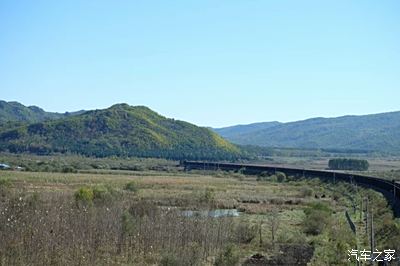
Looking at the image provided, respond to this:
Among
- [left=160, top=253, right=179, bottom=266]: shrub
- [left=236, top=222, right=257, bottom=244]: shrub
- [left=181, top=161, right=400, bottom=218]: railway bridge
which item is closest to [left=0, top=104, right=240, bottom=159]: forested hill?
[left=181, top=161, right=400, bottom=218]: railway bridge

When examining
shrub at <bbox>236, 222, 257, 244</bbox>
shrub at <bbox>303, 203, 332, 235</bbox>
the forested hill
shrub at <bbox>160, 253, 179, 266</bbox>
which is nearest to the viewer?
shrub at <bbox>160, 253, 179, 266</bbox>

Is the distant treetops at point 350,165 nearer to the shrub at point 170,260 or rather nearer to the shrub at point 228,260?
the shrub at point 228,260

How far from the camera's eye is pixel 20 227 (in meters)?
25.2

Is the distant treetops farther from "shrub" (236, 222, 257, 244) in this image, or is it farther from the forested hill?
"shrub" (236, 222, 257, 244)

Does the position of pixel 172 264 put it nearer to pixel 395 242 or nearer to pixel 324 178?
pixel 395 242

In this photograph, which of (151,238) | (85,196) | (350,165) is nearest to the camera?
(151,238)

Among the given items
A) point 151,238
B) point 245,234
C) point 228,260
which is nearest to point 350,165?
point 245,234

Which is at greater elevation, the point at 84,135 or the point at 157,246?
the point at 84,135

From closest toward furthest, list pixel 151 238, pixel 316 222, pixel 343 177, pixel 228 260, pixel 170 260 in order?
pixel 170 260
pixel 228 260
pixel 151 238
pixel 316 222
pixel 343 177

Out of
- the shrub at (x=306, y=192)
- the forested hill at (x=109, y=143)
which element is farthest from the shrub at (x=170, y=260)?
the forested hill at (x=109, y=143)

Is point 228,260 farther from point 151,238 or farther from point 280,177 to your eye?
point 280,177

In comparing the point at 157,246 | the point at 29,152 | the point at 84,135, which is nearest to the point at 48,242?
the point at 157,246

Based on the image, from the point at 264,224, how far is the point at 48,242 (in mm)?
19552

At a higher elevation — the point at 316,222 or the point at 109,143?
the point at 109,143
